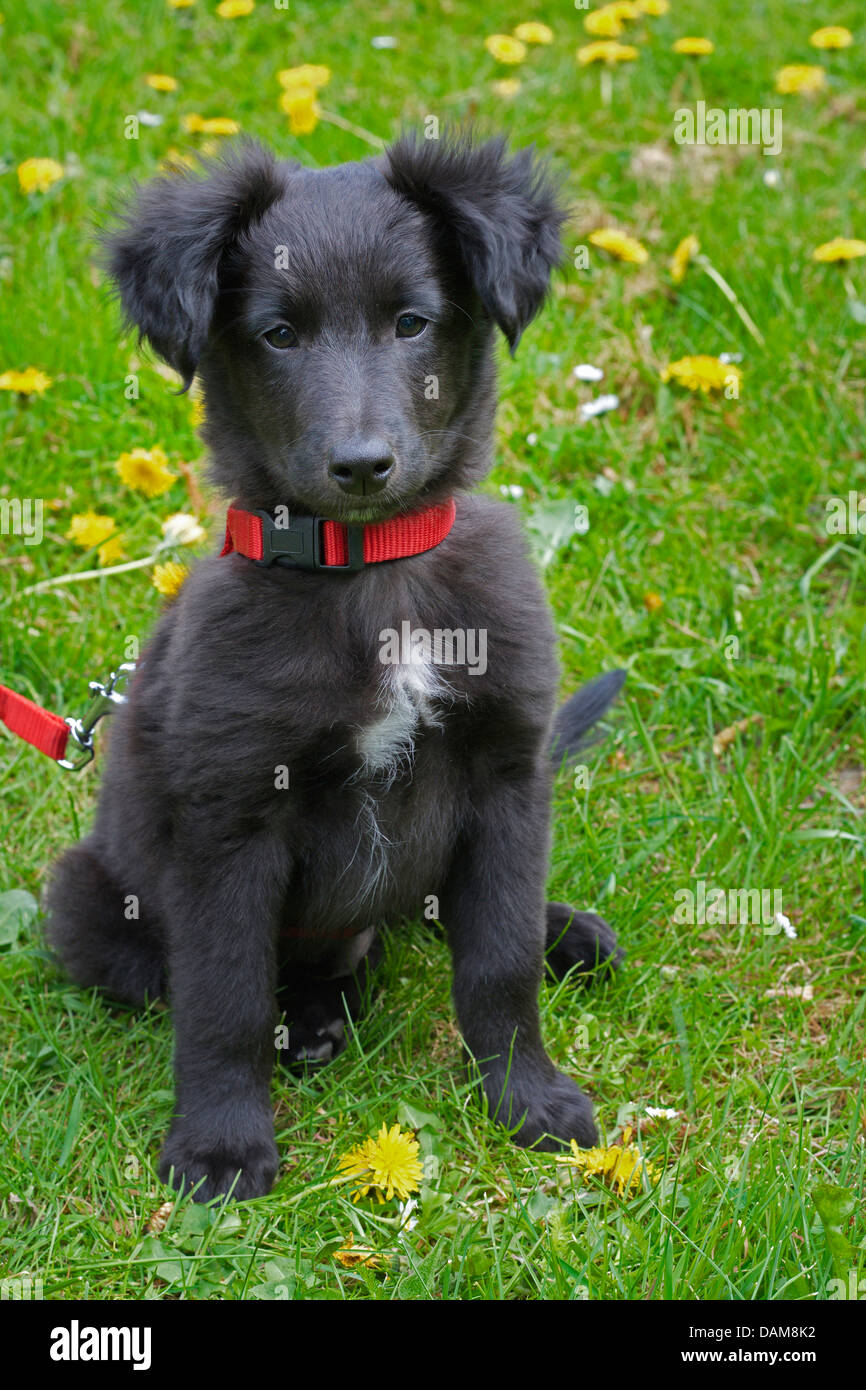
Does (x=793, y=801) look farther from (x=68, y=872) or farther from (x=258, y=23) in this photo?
(x=258, y=23)

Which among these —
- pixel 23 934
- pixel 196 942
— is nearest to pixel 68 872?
pixel 23 934

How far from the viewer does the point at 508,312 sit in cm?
220

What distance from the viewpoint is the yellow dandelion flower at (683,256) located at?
4227 mm

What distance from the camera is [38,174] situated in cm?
450

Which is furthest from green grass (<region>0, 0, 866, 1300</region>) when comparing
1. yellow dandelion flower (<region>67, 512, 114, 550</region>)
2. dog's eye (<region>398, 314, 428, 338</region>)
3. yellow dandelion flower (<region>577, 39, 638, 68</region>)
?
dog's eye (<region>398, 314, 428, 338</region>)

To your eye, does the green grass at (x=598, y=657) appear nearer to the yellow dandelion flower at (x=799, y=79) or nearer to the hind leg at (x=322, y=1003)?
the hind leg at (x=322, y=1003)

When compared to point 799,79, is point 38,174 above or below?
below

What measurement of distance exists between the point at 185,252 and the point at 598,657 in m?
1.66

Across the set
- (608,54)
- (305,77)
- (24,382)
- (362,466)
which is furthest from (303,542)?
(608,54)

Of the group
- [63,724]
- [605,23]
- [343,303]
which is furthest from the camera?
[605,23]

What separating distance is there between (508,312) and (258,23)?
4.13 m

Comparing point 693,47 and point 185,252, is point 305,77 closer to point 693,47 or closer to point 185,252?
point 693,47

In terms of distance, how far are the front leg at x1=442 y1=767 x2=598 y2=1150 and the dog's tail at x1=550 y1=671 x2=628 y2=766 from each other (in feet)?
2.19

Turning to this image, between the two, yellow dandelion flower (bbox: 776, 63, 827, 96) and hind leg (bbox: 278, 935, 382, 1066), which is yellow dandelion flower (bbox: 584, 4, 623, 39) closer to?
yellow dandelion flower (bbox: 776, 63, 827, 96)
